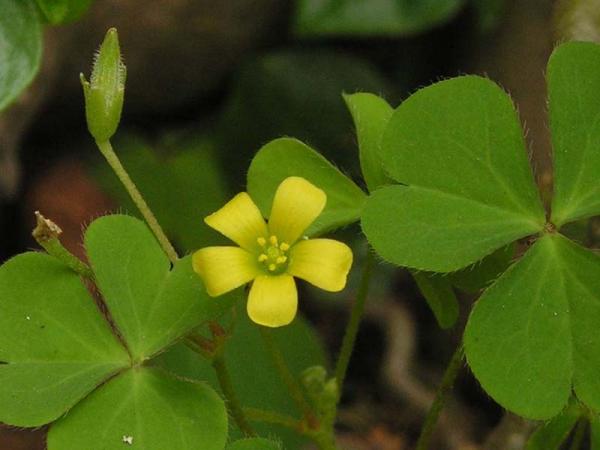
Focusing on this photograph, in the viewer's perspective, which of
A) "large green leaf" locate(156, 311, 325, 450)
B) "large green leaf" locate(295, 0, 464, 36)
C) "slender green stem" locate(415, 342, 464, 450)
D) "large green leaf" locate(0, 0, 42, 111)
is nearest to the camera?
"slender green stem" locate(415, 342, 464, 450)

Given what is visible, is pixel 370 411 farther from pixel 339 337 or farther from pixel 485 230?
pixel 485 230

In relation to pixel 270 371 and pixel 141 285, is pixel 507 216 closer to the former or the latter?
pixel 141 285

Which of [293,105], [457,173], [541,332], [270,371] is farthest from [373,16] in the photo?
[541,332]

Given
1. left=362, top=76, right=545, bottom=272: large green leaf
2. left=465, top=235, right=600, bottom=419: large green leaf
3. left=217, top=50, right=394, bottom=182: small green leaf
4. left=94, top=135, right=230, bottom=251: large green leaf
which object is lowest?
left=94, top=135, right=230, bottom=251: large green leaf

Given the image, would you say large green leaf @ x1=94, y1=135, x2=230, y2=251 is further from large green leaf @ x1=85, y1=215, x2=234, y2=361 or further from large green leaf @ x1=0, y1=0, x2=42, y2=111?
large green leaf @ x1=85, y1=215, x2=234, y2=361

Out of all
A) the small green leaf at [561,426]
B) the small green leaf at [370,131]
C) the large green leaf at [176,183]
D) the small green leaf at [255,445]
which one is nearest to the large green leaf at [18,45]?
the small green leaf at [370,131]

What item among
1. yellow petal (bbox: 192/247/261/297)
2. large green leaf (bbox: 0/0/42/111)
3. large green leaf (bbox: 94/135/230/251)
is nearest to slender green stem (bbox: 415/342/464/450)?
yellow petal (bbox: 192/247/261/297)

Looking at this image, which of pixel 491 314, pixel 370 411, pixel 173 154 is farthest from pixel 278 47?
pixel 491 314
